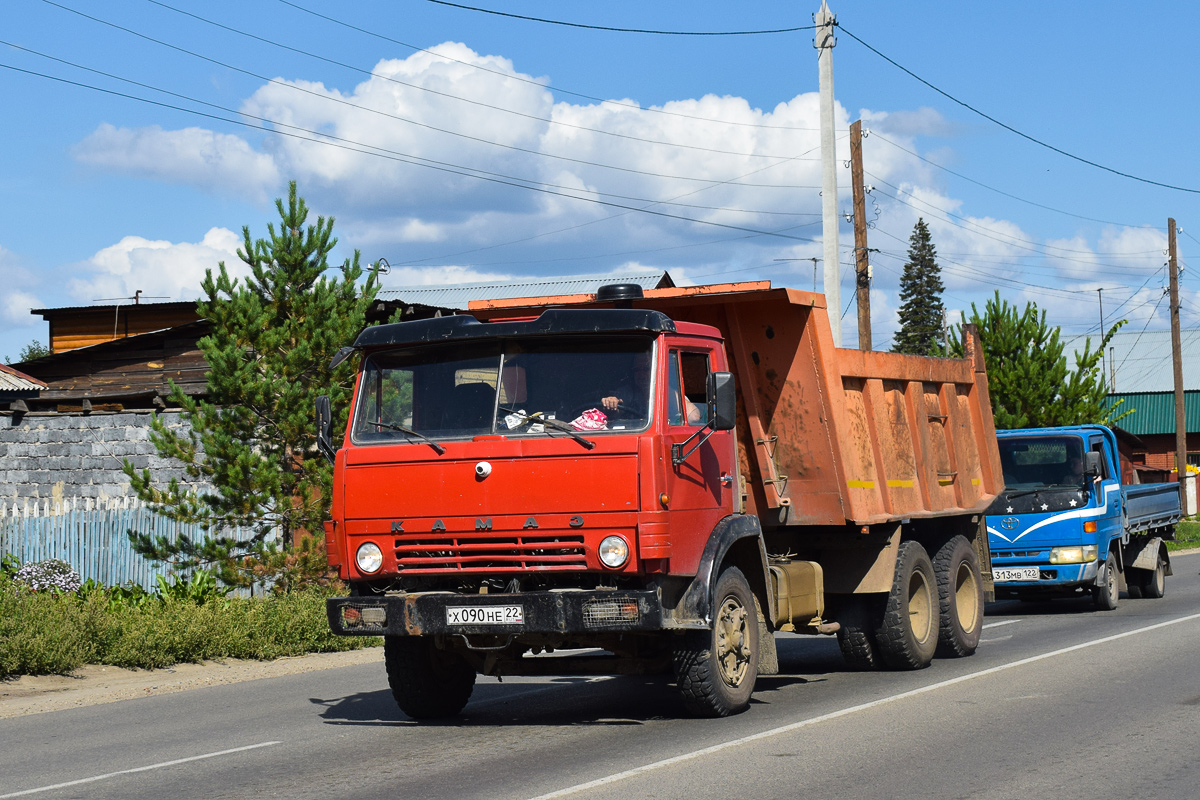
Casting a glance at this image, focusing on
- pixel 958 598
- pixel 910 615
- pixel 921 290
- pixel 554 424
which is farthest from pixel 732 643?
pixel 921 290

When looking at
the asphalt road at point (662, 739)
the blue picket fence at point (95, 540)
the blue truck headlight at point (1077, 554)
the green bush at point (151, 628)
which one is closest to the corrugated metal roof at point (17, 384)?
the blue picket fence at point (95, 540)

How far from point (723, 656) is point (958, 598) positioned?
189 inches

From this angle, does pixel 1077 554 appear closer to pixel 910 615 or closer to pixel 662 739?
pixel 910 615

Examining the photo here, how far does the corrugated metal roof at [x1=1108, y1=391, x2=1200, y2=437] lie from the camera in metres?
65.7

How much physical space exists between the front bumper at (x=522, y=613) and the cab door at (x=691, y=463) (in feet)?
1.38

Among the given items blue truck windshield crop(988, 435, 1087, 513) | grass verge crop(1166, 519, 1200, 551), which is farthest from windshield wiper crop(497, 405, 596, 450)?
grass verge crop(1166, 519, 1200, 551)

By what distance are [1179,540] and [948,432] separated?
30408 millimetres

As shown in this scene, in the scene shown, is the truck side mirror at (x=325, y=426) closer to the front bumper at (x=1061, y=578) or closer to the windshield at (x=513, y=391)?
the windshield at (x=513, y=391)

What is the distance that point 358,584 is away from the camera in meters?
8.92

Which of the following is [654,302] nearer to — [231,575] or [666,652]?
[666,652]

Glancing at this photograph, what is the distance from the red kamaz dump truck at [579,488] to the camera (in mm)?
8266

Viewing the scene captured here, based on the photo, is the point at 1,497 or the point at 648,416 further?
the point at 1,497

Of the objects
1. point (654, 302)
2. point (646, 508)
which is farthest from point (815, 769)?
point (654, 302)

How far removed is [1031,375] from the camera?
3425 centimetres
